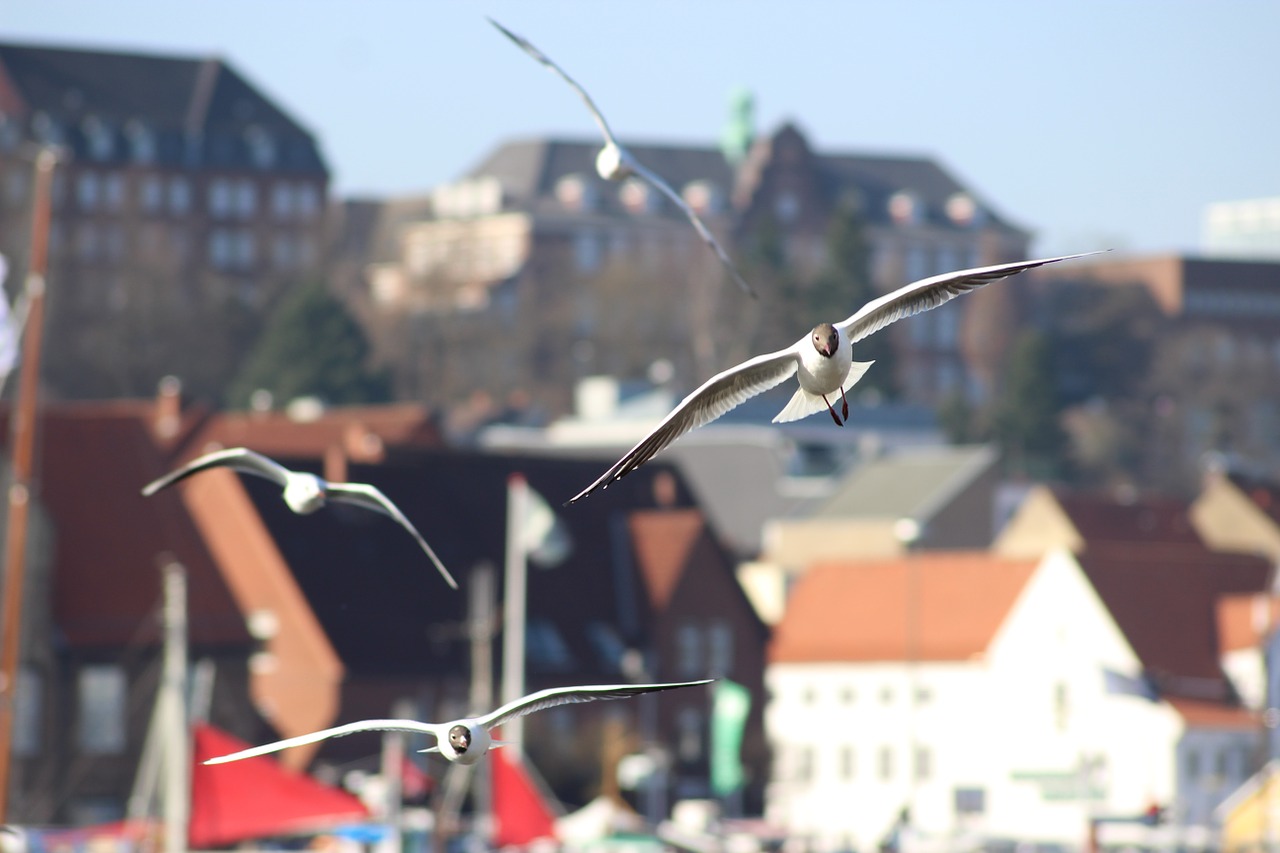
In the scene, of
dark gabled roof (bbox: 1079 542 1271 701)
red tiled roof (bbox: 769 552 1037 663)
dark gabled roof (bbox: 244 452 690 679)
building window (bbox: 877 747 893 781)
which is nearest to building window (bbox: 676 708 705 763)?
dark gabled roof (bbox: 244 452 690 679)

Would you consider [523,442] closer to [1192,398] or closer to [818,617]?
[818,617]

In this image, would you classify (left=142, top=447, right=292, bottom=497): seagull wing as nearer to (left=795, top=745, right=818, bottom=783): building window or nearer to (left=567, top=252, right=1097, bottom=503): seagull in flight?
(left=567, top=252, right=1097, bottom=503): seagull in flight

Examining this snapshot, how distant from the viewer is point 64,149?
19312cm

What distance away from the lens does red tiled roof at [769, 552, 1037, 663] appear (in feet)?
298

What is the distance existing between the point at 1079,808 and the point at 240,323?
3342 inches

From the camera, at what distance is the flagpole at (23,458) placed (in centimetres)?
3922

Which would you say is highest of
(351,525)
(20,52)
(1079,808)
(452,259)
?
(20,52)

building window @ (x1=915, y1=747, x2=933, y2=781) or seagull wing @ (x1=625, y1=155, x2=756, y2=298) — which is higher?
seagull wing @ (x1=625, y1=155, x2=756, y2=298)

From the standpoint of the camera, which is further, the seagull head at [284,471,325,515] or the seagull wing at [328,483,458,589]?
the seagull head at [284,471,325,515]

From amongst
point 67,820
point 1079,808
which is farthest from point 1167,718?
point 67,820

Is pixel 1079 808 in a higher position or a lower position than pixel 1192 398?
lower

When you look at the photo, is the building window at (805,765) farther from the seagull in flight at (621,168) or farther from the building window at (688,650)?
the seagull in flight at (621,168)

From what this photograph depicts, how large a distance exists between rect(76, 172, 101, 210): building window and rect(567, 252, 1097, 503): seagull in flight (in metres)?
183

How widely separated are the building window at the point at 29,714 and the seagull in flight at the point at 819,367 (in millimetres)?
49799
